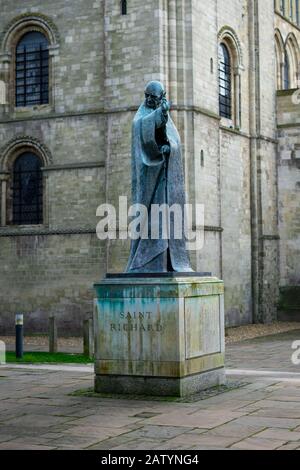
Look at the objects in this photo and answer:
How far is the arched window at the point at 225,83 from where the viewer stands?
24672mm

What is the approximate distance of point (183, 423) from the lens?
26.1 ft

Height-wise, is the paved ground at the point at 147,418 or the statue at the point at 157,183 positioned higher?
the statue at the point at 157,183

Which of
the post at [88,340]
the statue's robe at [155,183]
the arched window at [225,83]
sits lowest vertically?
the post at [88,340]

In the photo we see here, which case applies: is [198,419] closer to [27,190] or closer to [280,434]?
[280,434]

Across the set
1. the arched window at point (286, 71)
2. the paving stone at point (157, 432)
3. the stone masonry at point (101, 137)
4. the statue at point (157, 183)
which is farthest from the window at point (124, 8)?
the paving stone at point (157, 432)

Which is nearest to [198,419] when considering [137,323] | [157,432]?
[157,432]

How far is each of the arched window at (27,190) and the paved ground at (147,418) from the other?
1158cm

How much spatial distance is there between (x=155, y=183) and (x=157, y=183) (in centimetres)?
4

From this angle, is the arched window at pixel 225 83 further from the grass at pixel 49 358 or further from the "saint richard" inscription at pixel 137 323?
the "saint richard" inscription at pixel 137 323

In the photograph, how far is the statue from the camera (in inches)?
393

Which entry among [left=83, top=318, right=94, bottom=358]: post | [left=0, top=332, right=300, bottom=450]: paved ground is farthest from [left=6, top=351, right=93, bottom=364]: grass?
[left=0, top=332, right=300, bottom=450]: paved ground

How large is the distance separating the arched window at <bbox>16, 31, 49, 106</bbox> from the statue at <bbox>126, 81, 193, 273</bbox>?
13443 millimetres

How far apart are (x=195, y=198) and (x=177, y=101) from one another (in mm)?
2665

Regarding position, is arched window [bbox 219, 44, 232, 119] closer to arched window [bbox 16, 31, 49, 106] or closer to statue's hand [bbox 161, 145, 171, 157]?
arched window [bbox 16, 31, 49, 106]
